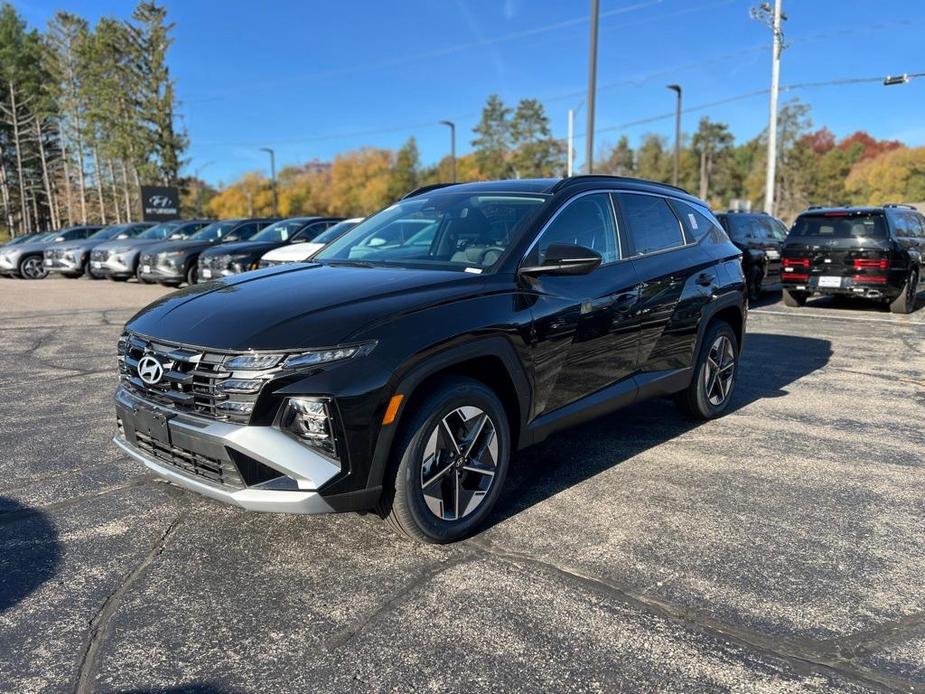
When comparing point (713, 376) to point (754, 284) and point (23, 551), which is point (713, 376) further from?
point (754, 284)

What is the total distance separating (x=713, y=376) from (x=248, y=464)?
12.6 feet

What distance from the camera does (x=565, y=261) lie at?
352 centimetres

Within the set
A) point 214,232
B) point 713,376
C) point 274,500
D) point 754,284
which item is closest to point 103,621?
point 274,500

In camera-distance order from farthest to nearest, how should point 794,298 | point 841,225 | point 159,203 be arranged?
point 159,203, point 794,298, point 841,225

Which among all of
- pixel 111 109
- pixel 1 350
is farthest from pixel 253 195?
pixel 1 350

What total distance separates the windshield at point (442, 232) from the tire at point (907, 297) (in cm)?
993

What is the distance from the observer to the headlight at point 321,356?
2795 millimetres

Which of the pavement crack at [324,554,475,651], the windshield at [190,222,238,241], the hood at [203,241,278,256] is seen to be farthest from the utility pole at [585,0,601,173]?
the pavement crack at [324,554,475,651]

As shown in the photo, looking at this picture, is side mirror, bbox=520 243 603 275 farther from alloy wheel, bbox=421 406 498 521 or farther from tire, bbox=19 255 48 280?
tire, bbox=19 255 48 280

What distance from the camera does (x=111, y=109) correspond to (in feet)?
134

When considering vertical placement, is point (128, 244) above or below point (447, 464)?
above

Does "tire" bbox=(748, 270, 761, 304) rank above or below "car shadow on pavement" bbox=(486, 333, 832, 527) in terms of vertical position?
above

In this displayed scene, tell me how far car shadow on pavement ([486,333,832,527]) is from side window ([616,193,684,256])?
1367mm

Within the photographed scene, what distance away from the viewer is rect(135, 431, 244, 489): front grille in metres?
2.86
